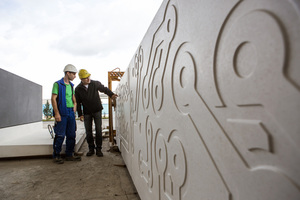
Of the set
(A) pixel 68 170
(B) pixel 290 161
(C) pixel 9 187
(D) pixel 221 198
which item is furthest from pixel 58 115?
→ (B) pixel 290 161

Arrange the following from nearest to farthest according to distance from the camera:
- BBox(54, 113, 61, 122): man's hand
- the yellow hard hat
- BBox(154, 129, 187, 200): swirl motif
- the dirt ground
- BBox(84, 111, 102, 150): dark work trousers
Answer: BBox(154, 129, 187, 200): swirl motif < the dirt ground < BBox(54, 113, 61, 122): man's hand < the yellow hard hat < BBox(84, 111, 102, 150): dark work trousers

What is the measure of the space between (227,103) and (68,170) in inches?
119

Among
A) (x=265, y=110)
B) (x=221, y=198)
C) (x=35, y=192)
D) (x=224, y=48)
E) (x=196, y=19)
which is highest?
(x=196, y=19)

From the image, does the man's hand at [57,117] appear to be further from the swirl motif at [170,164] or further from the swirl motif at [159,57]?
the swirl motif at [170,164]

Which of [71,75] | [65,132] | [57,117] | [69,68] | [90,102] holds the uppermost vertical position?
[69,68]

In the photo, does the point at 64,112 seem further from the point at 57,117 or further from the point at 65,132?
the point at 65,132

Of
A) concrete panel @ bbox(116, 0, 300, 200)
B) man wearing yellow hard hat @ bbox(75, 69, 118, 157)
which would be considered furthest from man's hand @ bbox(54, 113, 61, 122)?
concrete panel @ bbox(116, 0, 300, 200)

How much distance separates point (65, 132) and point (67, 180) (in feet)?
3.74

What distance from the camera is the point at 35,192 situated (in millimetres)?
2148

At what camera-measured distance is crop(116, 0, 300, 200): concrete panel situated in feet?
1.17

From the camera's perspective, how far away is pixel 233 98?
1.63 feet

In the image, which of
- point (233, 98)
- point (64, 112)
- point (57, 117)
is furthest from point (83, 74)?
point (233, 98)

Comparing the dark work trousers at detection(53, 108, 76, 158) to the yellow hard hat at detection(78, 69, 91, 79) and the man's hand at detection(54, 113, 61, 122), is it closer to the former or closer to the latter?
the man's hand at detection(54, 113, 61, 122)

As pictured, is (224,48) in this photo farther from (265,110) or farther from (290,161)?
(290,161)
